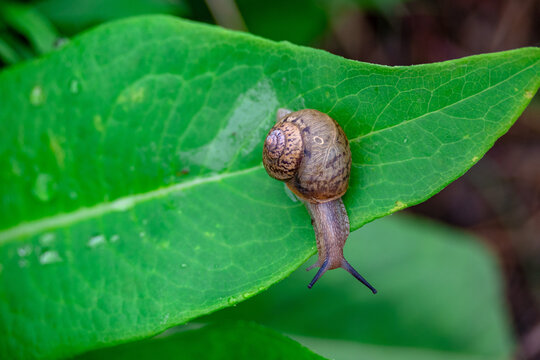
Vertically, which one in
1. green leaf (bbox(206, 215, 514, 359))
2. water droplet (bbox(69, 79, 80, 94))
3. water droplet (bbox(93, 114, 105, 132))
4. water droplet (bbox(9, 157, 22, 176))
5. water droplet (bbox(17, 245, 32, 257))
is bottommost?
green leaf (bbox(206, 215, 514, 359))

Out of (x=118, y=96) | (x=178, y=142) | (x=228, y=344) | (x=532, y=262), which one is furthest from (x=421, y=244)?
(x=118, y=96)

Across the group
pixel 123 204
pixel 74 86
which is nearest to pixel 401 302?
pixel 123 204

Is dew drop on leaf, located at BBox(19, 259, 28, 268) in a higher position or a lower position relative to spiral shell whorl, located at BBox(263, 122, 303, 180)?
lower

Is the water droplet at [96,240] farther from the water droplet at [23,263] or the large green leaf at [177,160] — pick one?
the water droplet at [23,263]

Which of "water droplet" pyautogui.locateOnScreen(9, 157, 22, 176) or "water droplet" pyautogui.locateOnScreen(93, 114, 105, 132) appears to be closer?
"water droplet" pyautogui.locateOnScreen(93, 114, 105, 132)

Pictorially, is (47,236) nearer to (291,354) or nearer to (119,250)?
(119,250)

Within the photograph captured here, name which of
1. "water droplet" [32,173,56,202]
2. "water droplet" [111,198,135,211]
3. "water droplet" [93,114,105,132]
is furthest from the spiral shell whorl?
"water droplet" [32,173,56,202]

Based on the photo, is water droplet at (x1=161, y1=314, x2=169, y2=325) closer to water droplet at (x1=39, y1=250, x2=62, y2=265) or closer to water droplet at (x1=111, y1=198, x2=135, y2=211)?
water droplet at (x1=111, y1=198, x2=135, y2=211)
